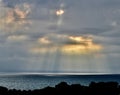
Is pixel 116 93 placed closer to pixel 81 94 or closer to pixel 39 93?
pixel 81 94

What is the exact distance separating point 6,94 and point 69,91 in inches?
469

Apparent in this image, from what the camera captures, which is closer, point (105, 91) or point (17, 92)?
point (105, 91)

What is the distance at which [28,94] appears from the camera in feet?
286

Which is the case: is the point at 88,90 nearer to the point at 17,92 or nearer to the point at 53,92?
the point at 53,92

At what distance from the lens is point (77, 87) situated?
274ft

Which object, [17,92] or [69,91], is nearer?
[69,91]

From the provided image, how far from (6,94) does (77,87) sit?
13.1 m

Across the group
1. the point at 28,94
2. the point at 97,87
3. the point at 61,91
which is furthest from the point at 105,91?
the point at 28,94

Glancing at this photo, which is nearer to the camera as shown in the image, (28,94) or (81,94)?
(81,94)

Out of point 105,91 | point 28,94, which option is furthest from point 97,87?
point 28,94

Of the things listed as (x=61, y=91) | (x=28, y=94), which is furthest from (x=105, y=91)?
(x=28, y=94)

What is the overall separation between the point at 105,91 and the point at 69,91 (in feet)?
20.6

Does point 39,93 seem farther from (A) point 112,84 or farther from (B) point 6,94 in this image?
(A) point 112,84

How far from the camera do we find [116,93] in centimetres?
8056
